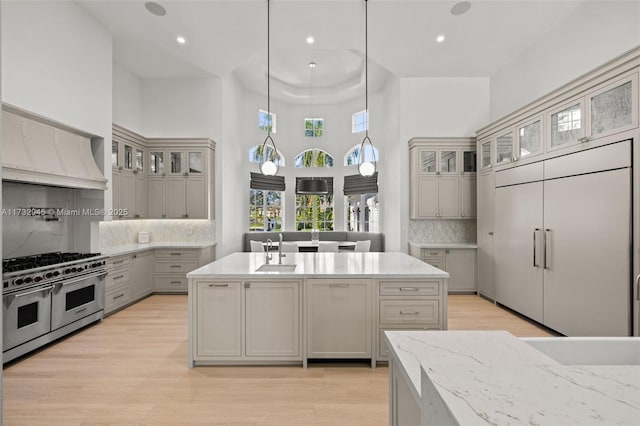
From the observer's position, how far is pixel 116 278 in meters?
4.41

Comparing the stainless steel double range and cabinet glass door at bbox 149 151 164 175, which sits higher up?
cabinet glass door at bbox 149 151 164 175

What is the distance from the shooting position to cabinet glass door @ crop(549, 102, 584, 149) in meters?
3.17

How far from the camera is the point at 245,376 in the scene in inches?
104

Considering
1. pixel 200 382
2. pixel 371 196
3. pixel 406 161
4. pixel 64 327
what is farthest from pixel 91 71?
pixel 371 196

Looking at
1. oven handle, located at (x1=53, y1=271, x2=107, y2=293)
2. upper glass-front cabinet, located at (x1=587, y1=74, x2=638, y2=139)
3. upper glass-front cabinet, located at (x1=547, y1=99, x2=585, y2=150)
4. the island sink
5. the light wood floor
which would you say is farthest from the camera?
oven handle, located at (x1=53, y1=271, x2=107, y2=293)

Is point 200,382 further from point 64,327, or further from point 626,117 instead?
point 626,117

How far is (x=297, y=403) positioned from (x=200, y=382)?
2.79ft

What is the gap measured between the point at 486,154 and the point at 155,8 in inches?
210

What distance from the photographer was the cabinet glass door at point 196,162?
5.68m

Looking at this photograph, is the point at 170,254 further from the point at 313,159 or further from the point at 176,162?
the point at 313,159


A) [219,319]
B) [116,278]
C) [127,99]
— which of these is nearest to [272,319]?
[219,319]

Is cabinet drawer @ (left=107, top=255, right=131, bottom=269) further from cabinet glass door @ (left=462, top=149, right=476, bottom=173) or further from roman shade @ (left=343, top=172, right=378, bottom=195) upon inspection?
cabinet glass door @ (left=462, top=149, right=476, bottom=173)

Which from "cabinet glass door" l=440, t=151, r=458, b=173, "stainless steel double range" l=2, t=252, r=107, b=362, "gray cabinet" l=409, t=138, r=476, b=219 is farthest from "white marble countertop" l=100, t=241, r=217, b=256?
"cabinet glass door" l=440, t=151, r=458, b=173

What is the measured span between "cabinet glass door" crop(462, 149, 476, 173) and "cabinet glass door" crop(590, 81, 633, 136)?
2.54 m
